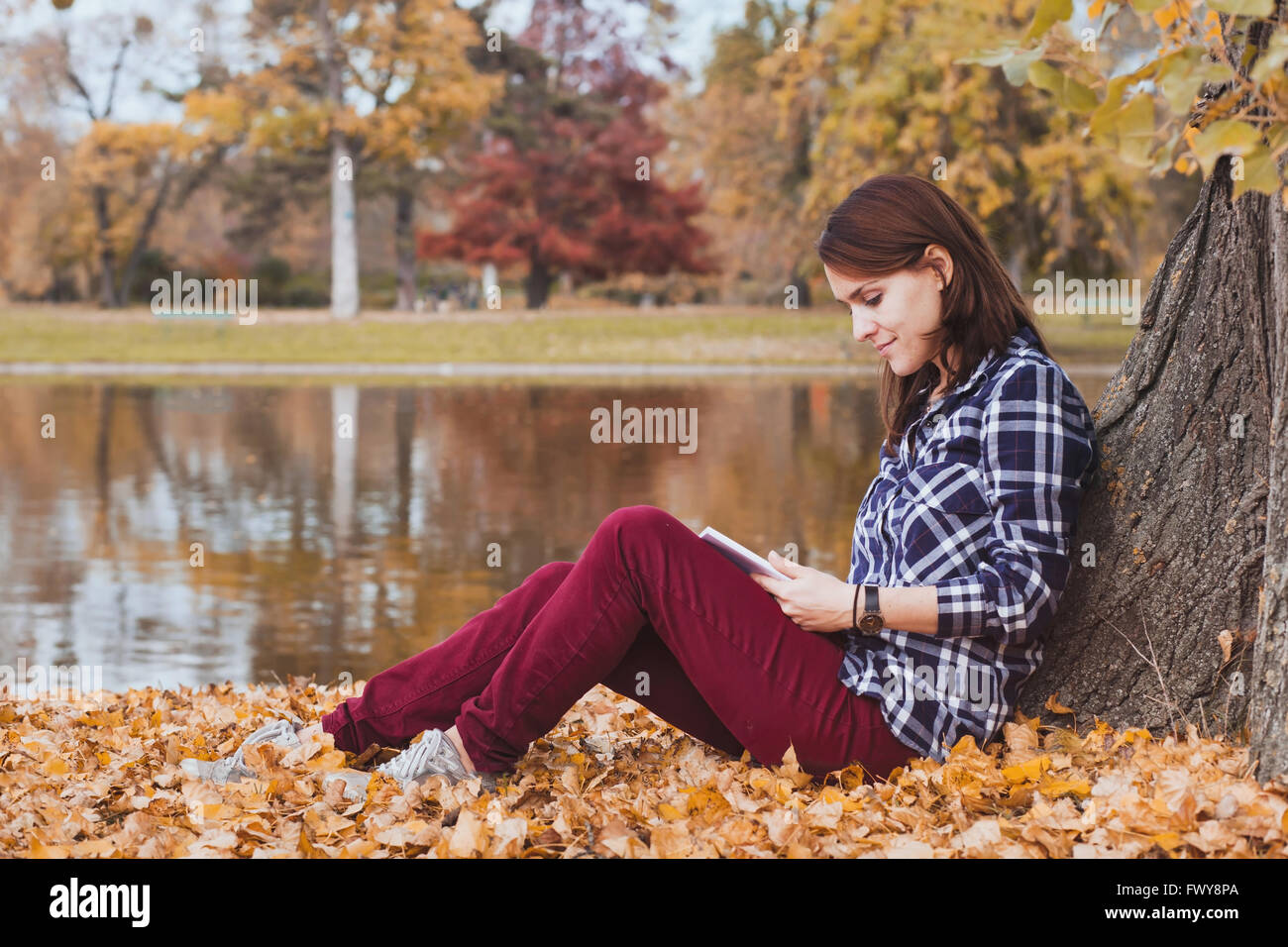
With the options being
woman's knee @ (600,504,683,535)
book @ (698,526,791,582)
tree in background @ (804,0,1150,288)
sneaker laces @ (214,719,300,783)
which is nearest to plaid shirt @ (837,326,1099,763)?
book @ (698,526,791,582)

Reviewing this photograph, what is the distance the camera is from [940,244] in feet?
9.31

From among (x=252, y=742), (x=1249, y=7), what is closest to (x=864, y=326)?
(x=1249, y=7)

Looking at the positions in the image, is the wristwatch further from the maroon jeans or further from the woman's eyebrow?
the woman's eyebrow

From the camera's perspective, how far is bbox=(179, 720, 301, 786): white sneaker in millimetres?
3080

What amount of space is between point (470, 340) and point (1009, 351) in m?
20.7

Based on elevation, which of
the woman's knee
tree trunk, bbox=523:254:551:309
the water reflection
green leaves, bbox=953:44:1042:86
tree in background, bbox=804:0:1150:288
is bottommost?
the water reflection

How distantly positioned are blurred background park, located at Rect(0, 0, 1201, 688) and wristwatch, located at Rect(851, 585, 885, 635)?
3414 millimetres

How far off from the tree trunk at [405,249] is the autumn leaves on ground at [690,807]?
3156 cm

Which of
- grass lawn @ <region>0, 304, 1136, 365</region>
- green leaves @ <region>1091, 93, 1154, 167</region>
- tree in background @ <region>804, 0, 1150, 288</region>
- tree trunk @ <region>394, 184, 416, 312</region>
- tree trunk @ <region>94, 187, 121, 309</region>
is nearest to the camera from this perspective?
green leaves @ <region>1091, 93, 1154, 167</region>

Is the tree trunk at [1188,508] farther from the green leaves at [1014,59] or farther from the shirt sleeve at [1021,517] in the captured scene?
the green leaves at [1014,59]

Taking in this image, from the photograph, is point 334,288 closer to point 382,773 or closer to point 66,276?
point 66,276

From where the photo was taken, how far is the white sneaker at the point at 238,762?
3.08 m

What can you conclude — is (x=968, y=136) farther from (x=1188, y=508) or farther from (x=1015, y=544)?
(x=1015, y=544)
